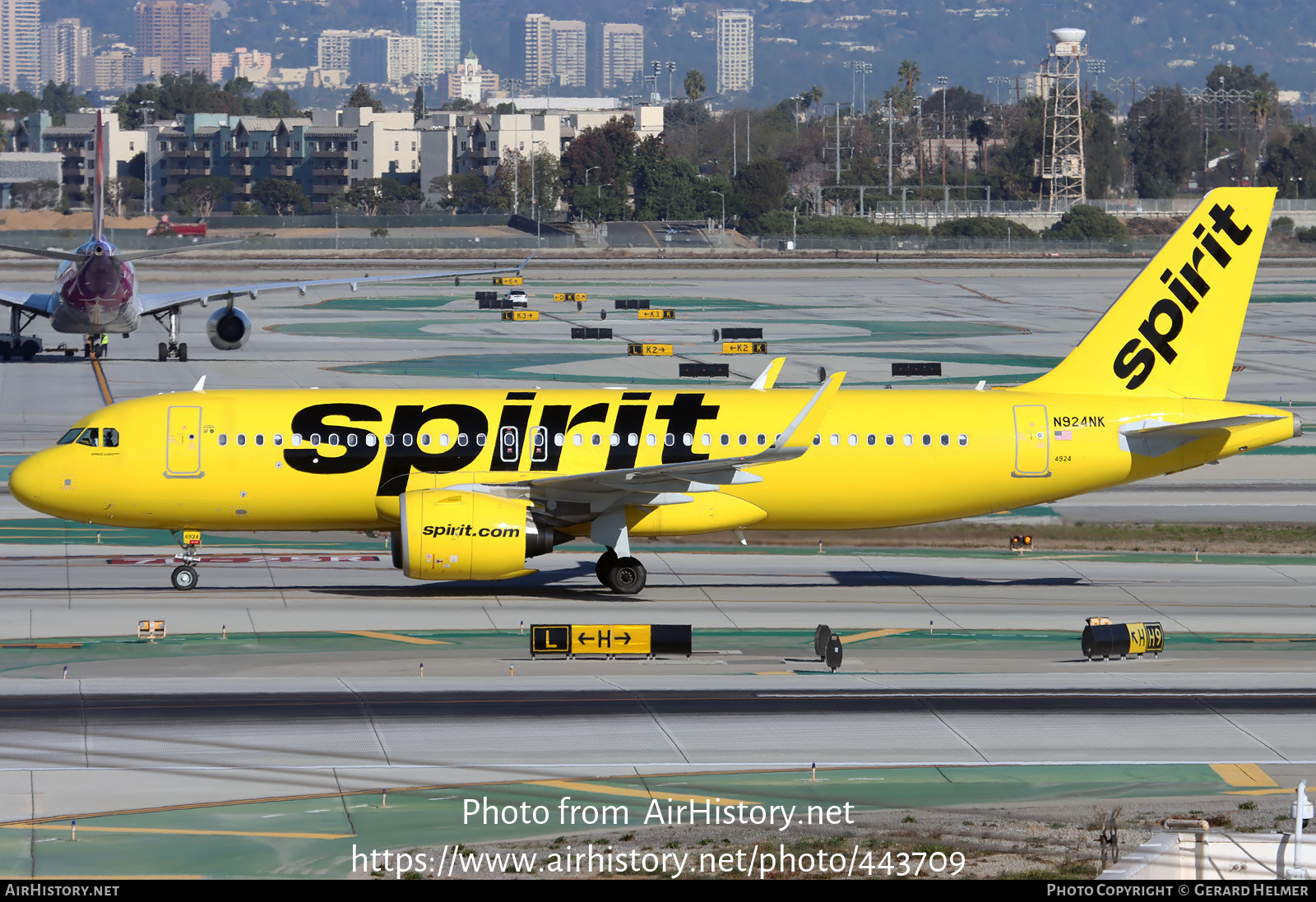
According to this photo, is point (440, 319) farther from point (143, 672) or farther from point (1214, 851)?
point (1214, 851)

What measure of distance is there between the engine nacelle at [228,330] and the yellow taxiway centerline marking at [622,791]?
6960 centimetres

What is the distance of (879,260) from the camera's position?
192500 millimetres

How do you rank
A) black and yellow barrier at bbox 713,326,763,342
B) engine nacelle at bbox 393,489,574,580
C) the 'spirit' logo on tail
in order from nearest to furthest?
1. engine nacelle at bbox 393,489,574,580
2. the 'spirit' logo on tail
3. black and yellow barrier at bbox 713,326,763,342

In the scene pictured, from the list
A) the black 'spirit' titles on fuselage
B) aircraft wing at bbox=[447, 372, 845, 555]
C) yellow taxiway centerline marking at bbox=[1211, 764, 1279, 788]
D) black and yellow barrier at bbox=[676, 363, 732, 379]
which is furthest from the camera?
black and yellow barrier at bbox=[676, 363, 732, 379]

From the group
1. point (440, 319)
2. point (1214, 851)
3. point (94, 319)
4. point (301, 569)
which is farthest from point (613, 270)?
point (1214, 851)

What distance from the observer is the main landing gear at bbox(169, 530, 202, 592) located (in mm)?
38875

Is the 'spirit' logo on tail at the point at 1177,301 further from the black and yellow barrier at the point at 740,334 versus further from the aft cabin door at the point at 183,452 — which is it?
the black and yellow barrier at the point at 740,334

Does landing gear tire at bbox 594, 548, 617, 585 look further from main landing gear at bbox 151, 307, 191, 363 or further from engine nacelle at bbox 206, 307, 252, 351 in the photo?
main landing gear at bbox 151, 307, 191, 363

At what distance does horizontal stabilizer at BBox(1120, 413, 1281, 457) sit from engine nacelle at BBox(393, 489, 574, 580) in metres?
14.8

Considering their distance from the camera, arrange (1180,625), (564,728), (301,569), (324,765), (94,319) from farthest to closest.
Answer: (94,319) < (301,569) < (1180,625) < (564,728) < (324,765)

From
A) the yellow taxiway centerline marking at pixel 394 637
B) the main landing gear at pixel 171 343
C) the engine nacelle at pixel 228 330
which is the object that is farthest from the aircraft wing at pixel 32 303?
the yellow taxiway centerline marking at pixel 394 637

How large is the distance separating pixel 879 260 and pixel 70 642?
166 metres

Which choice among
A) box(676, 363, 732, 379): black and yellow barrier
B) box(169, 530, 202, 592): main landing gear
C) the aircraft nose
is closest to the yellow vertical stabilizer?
box(169, 530, 202, 592): main landing gear

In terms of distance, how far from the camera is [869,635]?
3550 cm
